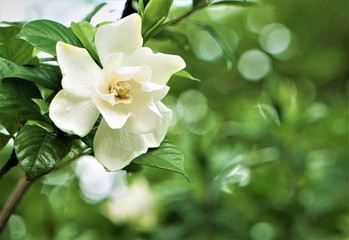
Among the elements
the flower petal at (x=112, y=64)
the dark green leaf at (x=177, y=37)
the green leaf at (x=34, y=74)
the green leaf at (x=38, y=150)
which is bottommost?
the dark green leaf at (x=177, y=37)

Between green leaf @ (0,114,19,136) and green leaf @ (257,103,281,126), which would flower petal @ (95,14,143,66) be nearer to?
green leaf @ (0,114,19,136)

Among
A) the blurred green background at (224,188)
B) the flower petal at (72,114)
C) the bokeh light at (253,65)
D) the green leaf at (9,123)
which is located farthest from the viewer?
the bokeh light at (253,65)

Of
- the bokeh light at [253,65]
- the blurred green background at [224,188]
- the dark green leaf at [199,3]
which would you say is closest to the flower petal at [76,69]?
the dark green leaf at [199,3]

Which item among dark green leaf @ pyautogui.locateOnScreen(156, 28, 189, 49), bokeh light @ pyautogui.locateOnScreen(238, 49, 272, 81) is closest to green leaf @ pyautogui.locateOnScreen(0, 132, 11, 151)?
dark green leaf @ pyautogui.locateOnScreen(156, 28, 189, 49)

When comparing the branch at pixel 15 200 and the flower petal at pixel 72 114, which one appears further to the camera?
the branch at pixel 15 200

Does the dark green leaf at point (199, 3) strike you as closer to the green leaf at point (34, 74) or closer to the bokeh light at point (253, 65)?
the green leaf at point (34, 74)

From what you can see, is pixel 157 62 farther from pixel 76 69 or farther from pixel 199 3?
pixel 199 3

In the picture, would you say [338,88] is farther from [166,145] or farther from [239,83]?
[166,145]
